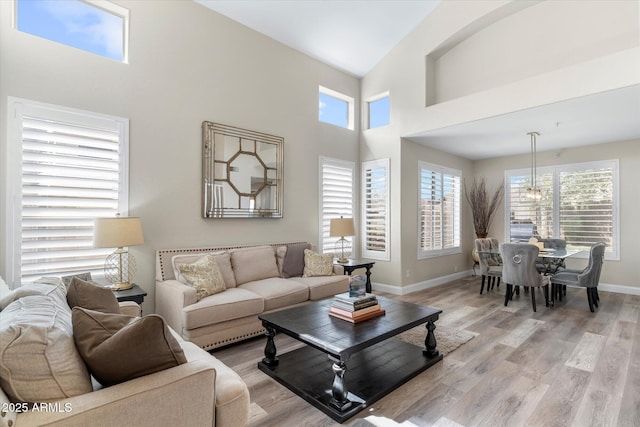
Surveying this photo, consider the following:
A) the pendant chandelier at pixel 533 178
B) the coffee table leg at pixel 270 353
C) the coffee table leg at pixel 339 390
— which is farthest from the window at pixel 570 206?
the coffee table leg at pixel 270 353

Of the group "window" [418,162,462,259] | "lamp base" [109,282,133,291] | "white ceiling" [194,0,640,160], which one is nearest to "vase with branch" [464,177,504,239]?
"window" [418,162,462,259]

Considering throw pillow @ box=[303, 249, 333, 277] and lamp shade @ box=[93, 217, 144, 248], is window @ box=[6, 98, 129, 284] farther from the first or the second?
throw pillow @ box=[303, 249, 333, 277]

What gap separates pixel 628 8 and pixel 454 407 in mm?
4879

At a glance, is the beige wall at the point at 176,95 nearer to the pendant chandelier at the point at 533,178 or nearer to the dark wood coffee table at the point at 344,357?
the dark wood coffee table at the point at 344,357

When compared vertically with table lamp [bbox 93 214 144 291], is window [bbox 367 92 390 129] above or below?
above

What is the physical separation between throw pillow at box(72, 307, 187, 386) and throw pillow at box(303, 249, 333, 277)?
3043 mm

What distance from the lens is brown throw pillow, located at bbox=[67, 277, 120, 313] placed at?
188cm

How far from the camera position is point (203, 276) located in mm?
3330

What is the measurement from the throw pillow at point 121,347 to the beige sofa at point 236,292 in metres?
1.68

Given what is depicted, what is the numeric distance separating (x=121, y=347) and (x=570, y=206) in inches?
283

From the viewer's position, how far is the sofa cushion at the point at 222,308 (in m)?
2.93

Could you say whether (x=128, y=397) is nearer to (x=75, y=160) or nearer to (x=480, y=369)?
(x=480, y=369)

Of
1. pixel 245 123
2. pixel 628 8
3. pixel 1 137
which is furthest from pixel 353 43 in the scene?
pixel 1 137

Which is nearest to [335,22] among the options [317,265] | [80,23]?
[80,23]
